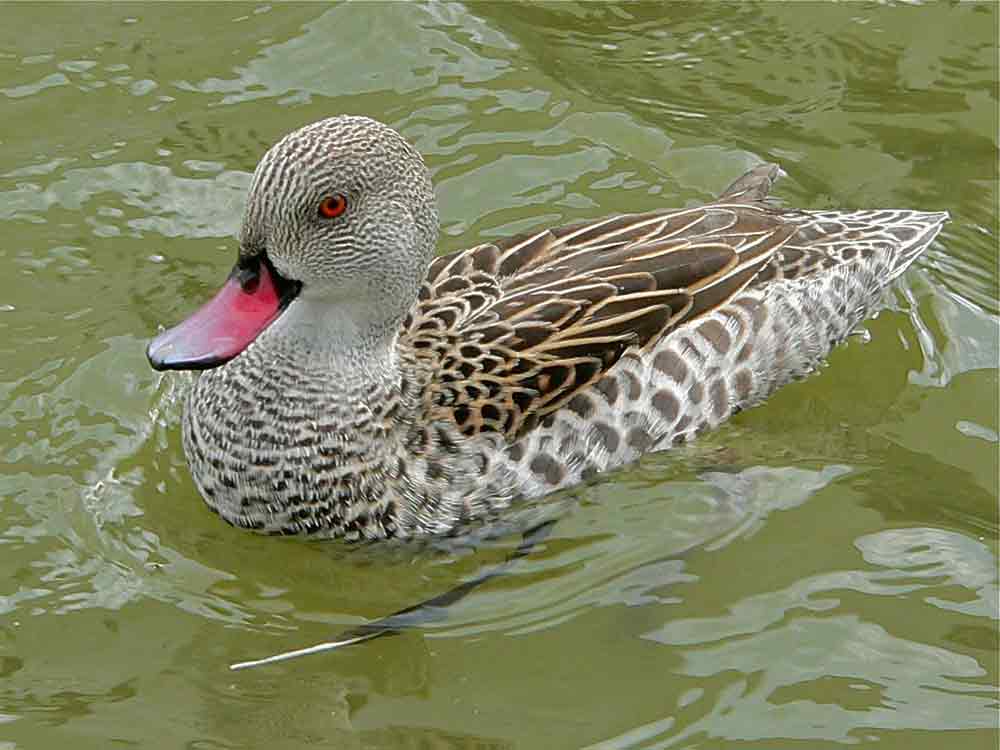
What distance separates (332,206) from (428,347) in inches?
36.2

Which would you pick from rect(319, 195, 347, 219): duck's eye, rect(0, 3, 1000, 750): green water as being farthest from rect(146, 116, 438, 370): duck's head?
rect(0, 3, 1000, 750): green water

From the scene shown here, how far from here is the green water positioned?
267 inches

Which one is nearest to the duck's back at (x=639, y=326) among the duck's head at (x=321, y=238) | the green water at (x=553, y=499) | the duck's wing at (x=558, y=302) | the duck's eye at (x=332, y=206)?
the duck's wing at (x=558, y=302)

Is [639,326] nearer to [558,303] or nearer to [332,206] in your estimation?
[558,303]

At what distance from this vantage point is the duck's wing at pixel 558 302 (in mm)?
7293

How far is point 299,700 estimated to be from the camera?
670 centimetres

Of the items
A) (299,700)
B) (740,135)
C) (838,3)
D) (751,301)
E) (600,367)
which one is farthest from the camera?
(838,3)

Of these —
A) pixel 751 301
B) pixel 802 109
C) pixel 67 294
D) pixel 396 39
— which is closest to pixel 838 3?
pixel 802 109

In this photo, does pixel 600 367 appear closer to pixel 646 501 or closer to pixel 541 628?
pixel 646 501

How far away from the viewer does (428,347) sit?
291 inches

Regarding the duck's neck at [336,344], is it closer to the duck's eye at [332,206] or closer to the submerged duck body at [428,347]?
the submerged duck body at [428,347]

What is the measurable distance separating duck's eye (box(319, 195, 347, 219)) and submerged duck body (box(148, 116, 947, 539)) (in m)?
0.01

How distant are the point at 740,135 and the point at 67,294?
373cm

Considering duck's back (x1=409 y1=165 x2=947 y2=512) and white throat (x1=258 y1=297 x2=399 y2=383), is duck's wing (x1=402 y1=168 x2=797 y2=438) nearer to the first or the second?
duck's back (x1=409 y1=165 x2=947 y2=512)
